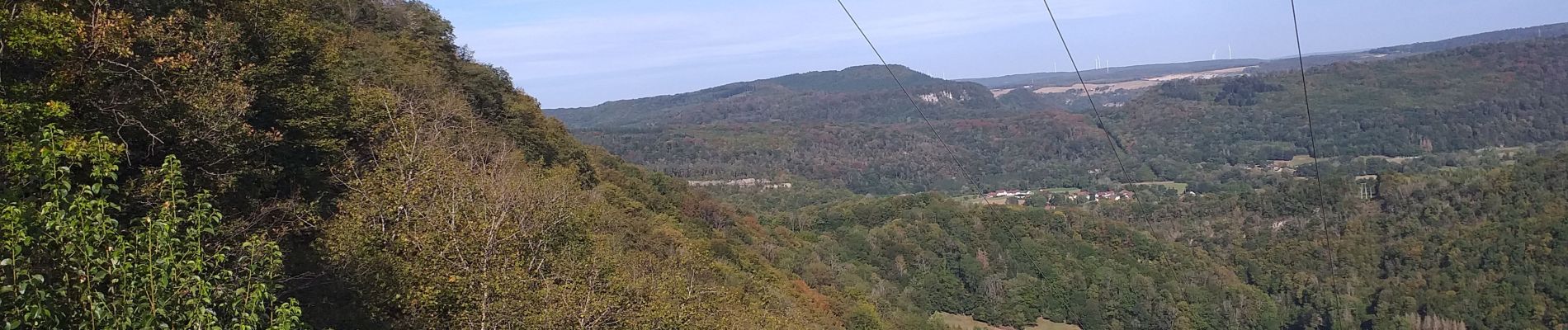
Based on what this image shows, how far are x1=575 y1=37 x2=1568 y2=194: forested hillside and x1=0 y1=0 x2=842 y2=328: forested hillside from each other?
101225 mm

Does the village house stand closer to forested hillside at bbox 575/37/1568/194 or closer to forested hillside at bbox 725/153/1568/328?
forested hillside at bbox 575/37/1568/194

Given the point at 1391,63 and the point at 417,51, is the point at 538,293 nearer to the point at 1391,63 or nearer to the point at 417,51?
the point at 417,51

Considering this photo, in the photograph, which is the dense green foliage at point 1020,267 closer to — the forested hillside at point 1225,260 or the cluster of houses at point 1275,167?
the forested hillside at point 1225,260

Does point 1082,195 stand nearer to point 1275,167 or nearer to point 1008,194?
point 1008,194

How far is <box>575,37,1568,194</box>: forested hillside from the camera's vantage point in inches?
5477

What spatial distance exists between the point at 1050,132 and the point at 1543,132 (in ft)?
246

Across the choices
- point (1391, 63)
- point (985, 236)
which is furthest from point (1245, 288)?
point (1391, 63)

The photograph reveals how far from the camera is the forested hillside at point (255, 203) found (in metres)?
3.77

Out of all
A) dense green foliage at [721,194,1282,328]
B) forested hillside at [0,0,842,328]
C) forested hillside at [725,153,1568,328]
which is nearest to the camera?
forested hillside at [0,0,842,328]

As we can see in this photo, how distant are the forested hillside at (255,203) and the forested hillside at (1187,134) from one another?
101225mm

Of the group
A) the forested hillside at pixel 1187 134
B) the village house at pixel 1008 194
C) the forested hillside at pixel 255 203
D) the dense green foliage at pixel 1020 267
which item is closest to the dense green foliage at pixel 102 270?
the forested hillside at pixel 255 203

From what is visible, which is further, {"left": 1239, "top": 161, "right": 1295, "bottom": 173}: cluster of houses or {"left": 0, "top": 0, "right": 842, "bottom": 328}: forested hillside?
{"left": 1239, "top": 161, "right": 1295, "bottom": 173}: cluster of houses

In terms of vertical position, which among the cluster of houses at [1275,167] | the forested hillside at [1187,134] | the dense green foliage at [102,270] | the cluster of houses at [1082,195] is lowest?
the cluster of houses at [1275,167]

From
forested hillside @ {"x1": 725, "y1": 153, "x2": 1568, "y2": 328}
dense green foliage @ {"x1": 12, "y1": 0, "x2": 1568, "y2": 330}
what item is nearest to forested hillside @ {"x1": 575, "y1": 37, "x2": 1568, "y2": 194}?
dense green foliage @ {"x1": 12, "y1": 0, "x2": 1568, "y2": 330}
